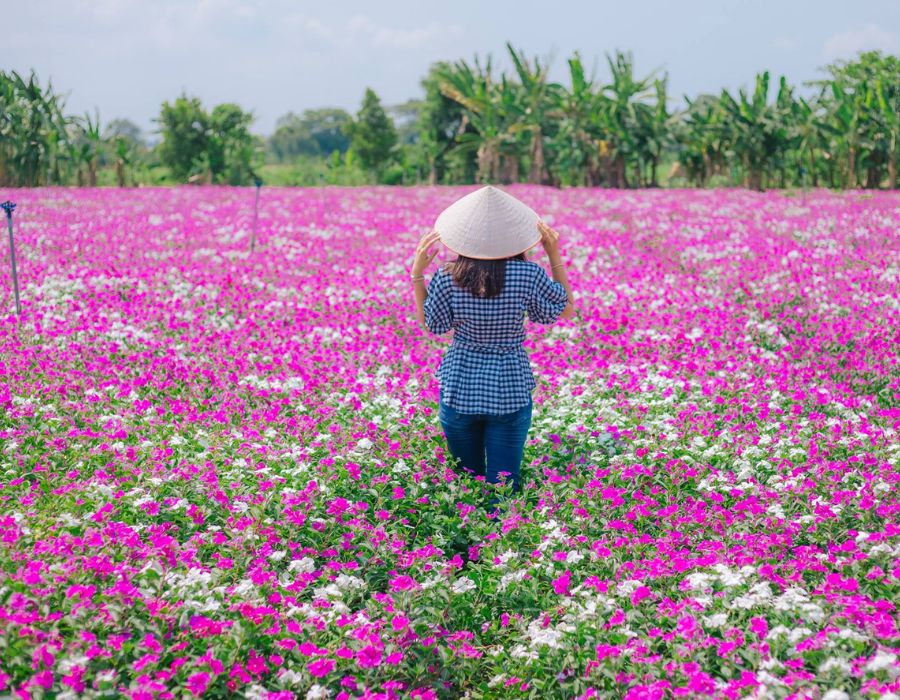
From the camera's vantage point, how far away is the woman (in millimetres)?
4590

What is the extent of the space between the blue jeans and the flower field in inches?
8.9

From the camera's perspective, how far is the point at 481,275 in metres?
4.66

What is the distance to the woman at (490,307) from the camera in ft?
15.1

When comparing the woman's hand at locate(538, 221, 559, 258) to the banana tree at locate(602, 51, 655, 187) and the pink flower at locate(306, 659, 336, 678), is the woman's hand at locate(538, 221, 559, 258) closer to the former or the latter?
the pink flower at locate(306, 659, 336, 678)

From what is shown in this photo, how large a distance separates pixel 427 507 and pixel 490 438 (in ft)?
1.93

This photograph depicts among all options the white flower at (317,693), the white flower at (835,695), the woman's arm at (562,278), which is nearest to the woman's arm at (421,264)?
the woman's arm at (562,278)

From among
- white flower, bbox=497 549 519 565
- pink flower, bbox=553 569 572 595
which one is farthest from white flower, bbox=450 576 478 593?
pink flower, bbox=553 569 572 595

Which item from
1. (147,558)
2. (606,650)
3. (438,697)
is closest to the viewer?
(606,650)

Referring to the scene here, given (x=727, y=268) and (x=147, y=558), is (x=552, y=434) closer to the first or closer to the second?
A: (x=147, y=558)

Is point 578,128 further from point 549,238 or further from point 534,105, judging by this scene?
point 549,238

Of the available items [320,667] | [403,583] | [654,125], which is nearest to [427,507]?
[403,583]

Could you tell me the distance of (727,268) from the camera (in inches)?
508

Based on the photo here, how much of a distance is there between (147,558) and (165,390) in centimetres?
333

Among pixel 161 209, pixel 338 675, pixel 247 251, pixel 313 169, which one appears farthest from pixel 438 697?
pixel 313 169
